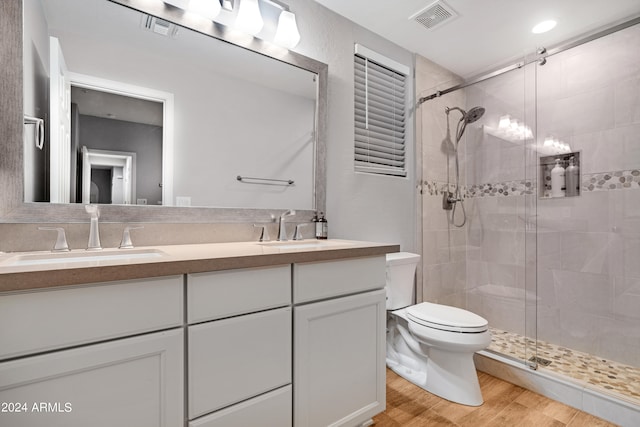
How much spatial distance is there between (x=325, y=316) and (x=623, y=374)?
200 centimetres

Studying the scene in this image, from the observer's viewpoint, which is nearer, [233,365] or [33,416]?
[33,416]

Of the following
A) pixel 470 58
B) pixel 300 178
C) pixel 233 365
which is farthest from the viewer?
pixel 470 58

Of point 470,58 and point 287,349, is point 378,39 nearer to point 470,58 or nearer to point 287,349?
point 470,58

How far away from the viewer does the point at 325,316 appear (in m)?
1.31

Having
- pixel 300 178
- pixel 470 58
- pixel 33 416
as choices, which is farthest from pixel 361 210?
pixel 33 416

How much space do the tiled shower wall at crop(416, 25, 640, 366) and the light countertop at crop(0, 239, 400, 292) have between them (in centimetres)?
156

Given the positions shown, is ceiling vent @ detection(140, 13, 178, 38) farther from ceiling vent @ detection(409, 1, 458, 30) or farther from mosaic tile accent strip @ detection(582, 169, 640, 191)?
mosaic tile accent strip @ detection(582, 169, 640, 191)

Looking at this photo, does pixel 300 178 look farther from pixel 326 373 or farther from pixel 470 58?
pixel 470 58

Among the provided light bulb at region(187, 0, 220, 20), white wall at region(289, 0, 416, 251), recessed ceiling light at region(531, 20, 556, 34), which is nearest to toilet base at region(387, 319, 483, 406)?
white wall at region(289, 0, 416, 251)

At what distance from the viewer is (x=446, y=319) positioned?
180 centimetres

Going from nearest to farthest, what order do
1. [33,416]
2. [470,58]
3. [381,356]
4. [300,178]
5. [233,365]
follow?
[33,416] → [233,365] → [381,356] → [300,178] → [470,58]

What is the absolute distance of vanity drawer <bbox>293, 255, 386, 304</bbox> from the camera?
1251mm

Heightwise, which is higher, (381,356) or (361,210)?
(361,210)

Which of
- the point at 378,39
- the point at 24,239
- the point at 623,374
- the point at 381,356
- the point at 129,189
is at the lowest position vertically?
the point at 623,374
